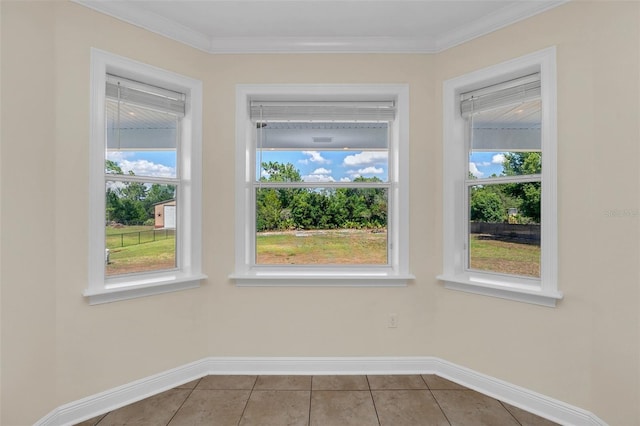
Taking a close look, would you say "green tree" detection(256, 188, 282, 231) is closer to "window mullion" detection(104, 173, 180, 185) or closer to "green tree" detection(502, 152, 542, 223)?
"window mullion" detection(104, 173, 180, 185)

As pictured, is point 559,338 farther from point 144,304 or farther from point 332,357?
point 144,304

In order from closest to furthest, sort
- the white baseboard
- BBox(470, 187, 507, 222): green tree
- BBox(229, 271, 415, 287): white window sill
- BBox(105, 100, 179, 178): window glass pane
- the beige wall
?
the beige wall → the white baseboard → BBox(105, 100, 179, 178): window glass pane → BBox(470, 187, 507, 222): green tree → BBox(229, 271, 415, 287): white window sill

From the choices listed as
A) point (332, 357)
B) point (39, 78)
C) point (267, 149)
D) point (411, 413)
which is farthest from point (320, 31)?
point (411, 413)

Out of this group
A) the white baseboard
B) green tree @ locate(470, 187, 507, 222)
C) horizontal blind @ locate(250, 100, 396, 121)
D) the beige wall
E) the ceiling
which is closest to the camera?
the beige wall

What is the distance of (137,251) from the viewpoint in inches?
88.4

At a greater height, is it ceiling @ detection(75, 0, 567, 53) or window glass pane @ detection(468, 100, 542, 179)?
ceiling @ detection(75, 0, 567, 53)

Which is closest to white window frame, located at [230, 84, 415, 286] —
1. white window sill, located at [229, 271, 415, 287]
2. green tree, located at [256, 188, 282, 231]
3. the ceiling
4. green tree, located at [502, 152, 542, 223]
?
white window sill, located at [229, 271, 415, 287]

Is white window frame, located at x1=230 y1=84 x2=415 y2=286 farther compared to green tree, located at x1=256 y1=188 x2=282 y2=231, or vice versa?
green tree, located at x1=256 y1=188 x2=282 y2=231

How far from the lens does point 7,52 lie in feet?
5.16

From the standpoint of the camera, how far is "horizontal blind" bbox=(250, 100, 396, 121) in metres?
2.53

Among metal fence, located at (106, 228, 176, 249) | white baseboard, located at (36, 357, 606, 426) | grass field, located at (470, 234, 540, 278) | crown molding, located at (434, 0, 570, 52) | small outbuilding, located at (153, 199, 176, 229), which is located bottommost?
white baseboard, located at (36, 357, 606, 426)

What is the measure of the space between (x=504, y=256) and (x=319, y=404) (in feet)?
5.50

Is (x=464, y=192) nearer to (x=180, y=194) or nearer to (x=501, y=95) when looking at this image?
(x=501, y=95)

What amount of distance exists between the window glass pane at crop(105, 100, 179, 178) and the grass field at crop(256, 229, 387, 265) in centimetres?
94
